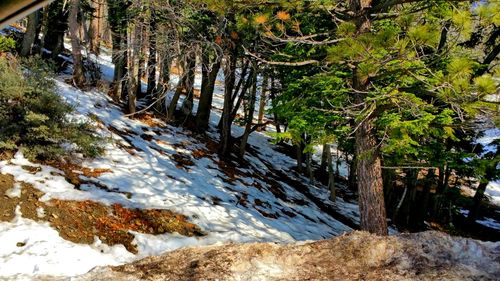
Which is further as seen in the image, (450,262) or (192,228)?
(192,228)

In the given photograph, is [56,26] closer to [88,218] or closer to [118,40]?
[118,40]

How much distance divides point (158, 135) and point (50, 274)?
8174 millimetres

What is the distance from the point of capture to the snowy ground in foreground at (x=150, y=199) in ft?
18.0

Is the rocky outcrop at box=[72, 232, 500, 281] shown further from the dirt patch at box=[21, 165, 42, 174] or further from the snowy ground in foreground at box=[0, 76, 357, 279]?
the dirt patch at box=[21, 165, 42, 174]

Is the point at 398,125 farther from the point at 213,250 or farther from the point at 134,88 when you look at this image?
the point at 134,88

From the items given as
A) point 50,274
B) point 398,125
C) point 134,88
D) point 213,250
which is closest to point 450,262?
point 213,250

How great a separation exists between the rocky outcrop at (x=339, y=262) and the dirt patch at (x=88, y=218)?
107 inches

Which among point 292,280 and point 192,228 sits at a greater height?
point 292,280

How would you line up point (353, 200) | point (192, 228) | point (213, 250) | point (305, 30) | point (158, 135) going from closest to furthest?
1. point (213, 250)
2. point (192, 228)
3. point (305, 30)
4. point (158, 135)
5. point (353, 200)

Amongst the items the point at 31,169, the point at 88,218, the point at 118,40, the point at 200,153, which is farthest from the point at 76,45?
the point at 88,218

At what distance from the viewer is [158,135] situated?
1291 cm

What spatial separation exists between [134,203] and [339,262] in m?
5.18

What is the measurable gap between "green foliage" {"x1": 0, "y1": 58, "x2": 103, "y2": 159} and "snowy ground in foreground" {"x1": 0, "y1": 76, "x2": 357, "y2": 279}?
37cm

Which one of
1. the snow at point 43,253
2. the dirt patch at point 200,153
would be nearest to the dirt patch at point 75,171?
the snow at point 43,253
